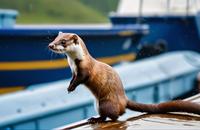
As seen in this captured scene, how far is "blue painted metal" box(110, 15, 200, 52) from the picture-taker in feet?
35.3

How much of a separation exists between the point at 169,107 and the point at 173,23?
318 inches

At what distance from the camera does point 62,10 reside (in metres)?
39.3

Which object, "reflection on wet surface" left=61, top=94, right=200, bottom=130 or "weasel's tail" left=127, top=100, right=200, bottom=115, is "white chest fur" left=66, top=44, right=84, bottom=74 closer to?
"reflection on wet surface" left=61, top=94, right=200, bottom=130

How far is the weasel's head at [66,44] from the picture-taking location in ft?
8.05

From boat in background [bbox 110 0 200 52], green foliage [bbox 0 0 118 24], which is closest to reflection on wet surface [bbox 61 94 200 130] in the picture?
boat in background [bbox 110 0 200 52]

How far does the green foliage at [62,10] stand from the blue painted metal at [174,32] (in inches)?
818

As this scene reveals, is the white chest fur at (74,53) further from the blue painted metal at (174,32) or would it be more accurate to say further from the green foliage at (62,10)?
the green foliage at (62,10)

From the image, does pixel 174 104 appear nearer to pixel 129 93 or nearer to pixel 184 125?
pixel 184 125

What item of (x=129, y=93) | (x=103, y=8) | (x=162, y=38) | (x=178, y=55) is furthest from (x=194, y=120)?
(x=103, y=8)

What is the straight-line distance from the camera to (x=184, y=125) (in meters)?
2.66

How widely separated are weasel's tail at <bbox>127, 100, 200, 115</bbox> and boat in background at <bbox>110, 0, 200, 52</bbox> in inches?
290

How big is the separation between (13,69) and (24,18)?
25274 millimetres

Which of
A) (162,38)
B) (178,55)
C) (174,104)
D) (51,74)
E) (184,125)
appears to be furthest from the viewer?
(162,38)

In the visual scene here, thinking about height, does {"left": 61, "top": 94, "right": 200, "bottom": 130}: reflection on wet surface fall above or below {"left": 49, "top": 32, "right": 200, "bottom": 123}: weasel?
below
